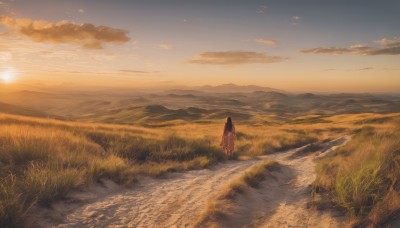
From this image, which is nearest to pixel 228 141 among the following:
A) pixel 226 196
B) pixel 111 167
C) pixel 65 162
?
pixel 111 167

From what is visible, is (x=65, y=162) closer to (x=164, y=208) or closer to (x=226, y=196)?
(x=164, y=208)

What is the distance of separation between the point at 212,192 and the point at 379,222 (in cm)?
464

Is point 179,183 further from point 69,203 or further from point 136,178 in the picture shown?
point 69,203

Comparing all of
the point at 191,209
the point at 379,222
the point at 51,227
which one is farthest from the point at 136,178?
the point at 379,222

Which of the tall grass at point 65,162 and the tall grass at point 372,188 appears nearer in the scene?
the tall grass at point 372,188

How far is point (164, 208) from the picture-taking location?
8.16 meters

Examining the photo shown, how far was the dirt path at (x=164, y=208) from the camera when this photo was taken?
709 cm

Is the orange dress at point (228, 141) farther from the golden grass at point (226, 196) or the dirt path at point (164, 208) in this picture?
the dirt path at point (164, 208)

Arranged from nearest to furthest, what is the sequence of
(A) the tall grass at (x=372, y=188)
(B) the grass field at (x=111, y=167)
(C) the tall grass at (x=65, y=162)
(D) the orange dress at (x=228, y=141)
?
(A) the tall grass at (x=372, y=188)
(B) the grass field at (x=111, y=167)
(C) the tall grass at (x=65, y=162)
(D) the orange dress at (x=228, y=141)

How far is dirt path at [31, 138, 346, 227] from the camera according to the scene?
7.09 metres

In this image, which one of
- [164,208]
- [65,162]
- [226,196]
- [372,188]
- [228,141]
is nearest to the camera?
[372,188]

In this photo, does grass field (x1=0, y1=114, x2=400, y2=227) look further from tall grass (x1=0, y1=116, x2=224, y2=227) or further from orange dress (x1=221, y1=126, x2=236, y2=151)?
orange dress (x1=221, y1=126, x2=236, y2=151)

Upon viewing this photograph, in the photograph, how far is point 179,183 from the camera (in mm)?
11102

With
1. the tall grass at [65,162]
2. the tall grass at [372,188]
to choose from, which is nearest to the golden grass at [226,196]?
the tall grass at [372,188]
